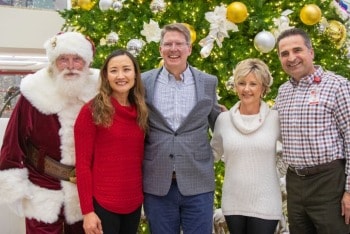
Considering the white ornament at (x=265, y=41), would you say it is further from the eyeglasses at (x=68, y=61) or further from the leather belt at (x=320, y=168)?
the eyeglasses at (x=68, y=61)

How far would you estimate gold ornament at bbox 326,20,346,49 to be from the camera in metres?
3.94

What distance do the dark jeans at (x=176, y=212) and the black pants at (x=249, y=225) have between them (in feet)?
0.50

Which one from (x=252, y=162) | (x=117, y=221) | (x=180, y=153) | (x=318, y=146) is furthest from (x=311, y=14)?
(x=117, y=221)

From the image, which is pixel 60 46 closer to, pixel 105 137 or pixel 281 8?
pixel 105 137

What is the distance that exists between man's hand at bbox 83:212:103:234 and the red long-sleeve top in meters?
0.03

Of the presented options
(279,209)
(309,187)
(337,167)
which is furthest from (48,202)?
(337,167)


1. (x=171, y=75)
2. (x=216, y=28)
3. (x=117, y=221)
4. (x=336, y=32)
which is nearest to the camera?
(x=117, y=221)

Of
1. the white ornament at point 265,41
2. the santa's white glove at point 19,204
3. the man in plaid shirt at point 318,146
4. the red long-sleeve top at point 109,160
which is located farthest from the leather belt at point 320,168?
the santa's white glove at point 19,204

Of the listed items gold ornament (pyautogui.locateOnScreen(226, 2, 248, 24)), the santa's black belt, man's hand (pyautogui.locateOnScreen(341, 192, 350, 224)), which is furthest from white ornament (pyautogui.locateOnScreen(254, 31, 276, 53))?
the santa's black belt

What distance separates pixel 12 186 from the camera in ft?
8.32

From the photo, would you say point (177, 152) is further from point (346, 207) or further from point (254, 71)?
point (346, 207)

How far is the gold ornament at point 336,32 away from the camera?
12.9 ft

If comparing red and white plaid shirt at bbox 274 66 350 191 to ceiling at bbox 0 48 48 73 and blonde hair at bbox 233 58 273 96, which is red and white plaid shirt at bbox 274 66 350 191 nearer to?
blonde hair at bbox 233 58 273 96

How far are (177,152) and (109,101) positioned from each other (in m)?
0.48
